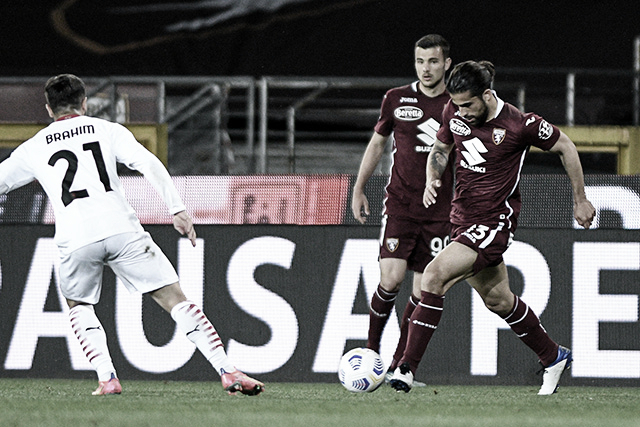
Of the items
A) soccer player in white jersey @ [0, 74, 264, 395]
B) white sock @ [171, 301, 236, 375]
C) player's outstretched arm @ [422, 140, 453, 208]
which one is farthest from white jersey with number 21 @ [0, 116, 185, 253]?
player's outstretched arm @ [422, 140, 453, 208]

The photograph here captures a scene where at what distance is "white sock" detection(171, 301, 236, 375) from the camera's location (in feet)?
18.2

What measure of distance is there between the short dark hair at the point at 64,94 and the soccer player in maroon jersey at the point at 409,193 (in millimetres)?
1963

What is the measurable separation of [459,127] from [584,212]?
0.82 meters

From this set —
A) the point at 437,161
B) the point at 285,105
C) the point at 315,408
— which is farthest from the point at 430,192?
the point at 285,105

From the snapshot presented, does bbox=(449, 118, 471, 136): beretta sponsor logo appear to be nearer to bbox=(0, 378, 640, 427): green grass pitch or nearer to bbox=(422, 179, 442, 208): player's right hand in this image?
bbox=(422, 179, 442, 208): player's right hand

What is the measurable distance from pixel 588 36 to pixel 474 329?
7360 millimetres

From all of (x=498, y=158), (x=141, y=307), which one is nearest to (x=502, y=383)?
(x=498, y=158)

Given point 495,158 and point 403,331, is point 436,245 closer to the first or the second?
point 403,331

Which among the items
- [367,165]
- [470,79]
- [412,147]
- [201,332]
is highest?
[470,79]

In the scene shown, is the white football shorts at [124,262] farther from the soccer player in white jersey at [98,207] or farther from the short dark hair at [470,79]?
the short dark hair at [470,79]

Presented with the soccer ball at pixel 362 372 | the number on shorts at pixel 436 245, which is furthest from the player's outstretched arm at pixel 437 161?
the soccer ball at pixel 362 372

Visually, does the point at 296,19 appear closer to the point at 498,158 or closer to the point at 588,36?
the point at 588,36

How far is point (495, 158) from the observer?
601 centimetres

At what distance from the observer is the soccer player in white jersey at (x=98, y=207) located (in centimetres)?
553
